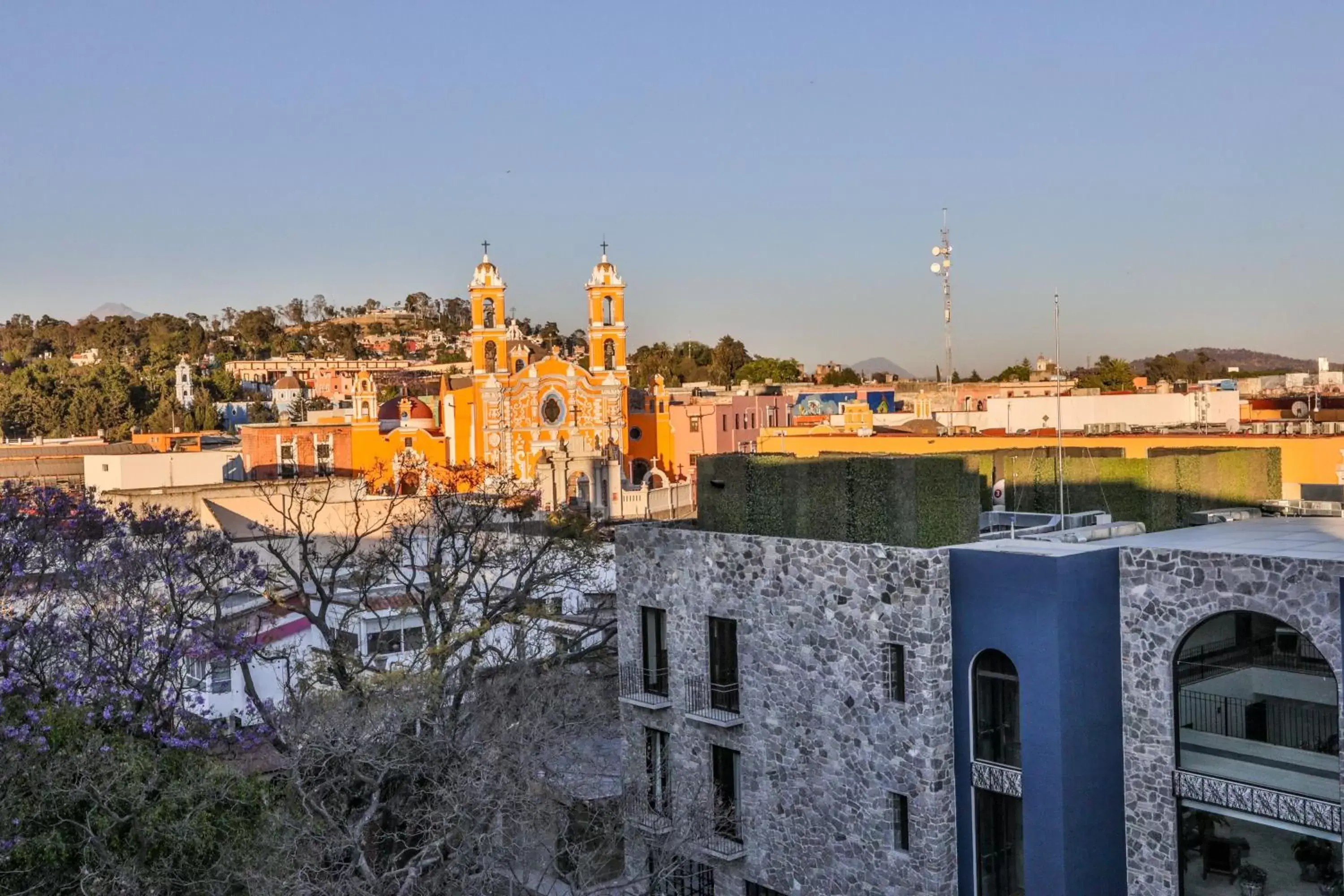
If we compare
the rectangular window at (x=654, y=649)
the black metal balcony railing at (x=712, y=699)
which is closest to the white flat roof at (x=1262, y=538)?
the black metal balcony railing at (x=712, y=699)

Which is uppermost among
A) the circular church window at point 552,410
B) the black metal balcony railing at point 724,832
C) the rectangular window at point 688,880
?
the circular church window at point 552,410

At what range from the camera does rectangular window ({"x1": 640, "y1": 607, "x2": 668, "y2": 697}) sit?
15398 millimetres

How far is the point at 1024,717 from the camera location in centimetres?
1173

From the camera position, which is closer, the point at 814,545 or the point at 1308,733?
the point at 1308,733

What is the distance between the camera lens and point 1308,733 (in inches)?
461

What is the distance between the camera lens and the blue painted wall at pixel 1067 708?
37.6 feet

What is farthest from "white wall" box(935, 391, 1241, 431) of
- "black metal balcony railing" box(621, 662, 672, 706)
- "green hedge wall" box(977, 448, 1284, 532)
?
"black metal balcony railing" box(621, 662, 672, 706)

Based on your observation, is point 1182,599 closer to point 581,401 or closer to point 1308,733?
point 1308,733

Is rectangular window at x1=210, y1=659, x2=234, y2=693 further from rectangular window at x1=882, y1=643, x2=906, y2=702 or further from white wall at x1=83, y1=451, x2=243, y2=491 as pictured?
white wall at x1=83, y1=451, x2=243, y2=491

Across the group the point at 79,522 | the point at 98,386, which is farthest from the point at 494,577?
the point at 98,386

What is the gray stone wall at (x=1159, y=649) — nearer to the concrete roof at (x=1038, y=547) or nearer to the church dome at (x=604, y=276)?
the concrete roof at (x=1038, y=547)

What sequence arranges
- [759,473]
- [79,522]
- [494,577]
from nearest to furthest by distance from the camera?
[759,473], [79,522], [494,577]

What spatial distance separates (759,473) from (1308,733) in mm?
6072

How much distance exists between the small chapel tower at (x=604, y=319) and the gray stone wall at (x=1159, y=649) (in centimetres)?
4385
